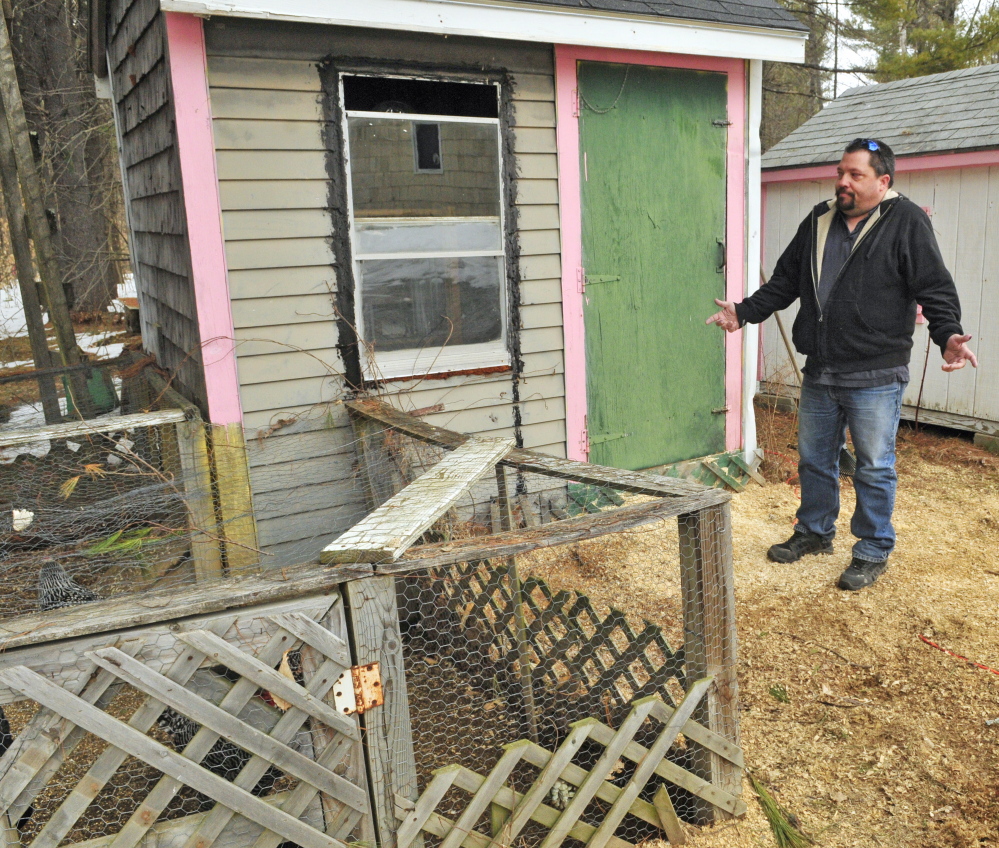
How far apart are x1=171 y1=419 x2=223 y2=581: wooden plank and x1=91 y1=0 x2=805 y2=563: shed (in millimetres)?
Answer: 104

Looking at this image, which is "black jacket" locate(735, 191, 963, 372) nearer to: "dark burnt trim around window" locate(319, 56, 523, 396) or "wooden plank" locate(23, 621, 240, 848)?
"dark burnt trim around window" locate(319, 56, 523, 396)

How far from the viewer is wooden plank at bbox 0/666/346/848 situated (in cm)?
165

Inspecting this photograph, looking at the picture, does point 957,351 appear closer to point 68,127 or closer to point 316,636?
point 316,636

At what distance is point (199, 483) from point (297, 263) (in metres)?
1.15

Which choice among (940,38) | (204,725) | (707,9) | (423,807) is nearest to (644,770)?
(423,807)

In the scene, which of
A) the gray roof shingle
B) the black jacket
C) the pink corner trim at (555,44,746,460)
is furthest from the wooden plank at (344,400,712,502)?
the gray roof shingle

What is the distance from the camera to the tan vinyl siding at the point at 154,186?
12.9 ft

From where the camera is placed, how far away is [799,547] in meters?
4.36

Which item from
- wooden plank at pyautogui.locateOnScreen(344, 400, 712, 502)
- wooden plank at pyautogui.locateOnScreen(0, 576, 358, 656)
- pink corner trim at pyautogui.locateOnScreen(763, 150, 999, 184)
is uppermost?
pink corner trim at pyautogui.locateOnScreen(763, 150, 999, 184)

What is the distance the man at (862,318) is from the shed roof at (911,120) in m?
3.07

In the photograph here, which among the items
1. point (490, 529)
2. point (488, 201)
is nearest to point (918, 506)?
point (490, 529)

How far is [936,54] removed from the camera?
15008 millimetres

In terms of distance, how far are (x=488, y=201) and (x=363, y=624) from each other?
3.06 meters

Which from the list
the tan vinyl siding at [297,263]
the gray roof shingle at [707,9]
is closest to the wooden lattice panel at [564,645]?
the tan vinyl siding at [297,263]
